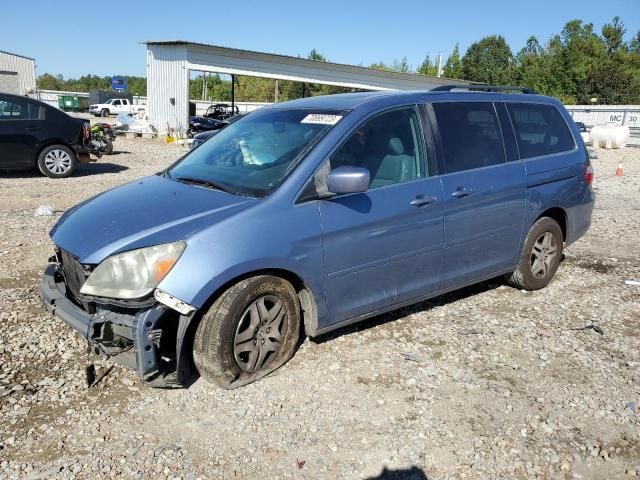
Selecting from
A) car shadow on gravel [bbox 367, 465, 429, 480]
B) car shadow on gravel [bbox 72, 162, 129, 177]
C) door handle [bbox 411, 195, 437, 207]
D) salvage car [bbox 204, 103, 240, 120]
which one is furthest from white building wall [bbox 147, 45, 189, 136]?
car shadow on gravel [bbox 367, 465, 429, 480]

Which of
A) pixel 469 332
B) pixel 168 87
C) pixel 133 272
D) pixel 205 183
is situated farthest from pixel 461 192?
pixel 168 87

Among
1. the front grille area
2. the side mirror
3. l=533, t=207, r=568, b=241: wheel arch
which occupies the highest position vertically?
the side mirror

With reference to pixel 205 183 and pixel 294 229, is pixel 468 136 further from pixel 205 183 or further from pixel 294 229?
pixel 205 183

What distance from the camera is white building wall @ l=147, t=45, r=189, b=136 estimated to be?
24.9 meters

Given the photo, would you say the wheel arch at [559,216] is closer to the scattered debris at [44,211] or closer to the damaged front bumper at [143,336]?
the damaged front bumper at [143,336]

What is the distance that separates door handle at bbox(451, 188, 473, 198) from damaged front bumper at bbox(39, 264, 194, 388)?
226cm

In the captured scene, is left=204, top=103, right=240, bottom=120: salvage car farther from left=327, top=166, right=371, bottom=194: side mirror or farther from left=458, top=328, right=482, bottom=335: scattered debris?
left=327, top=166, right=371, bottom=194: side mirror

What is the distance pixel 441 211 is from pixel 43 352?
121 inches

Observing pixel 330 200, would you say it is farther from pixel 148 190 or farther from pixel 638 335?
pixel 638 335

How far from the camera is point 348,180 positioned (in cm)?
349

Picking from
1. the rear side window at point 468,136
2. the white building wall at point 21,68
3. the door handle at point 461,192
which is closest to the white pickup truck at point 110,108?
the white building wall at point 21,68

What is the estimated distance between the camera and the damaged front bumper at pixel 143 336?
3072mm

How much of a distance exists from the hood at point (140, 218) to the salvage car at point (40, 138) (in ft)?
27.1

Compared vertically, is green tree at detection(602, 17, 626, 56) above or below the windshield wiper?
above
